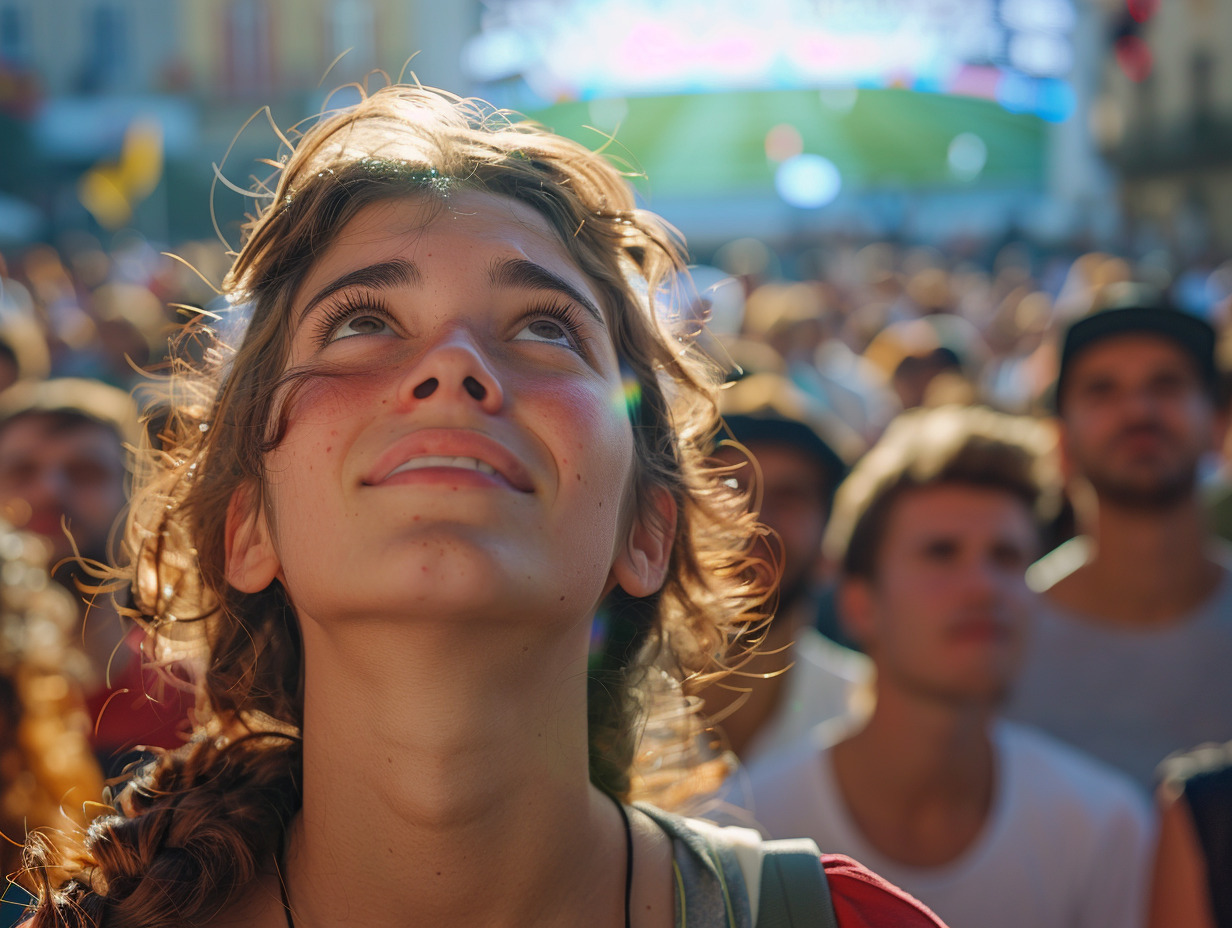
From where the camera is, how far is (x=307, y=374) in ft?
5.82

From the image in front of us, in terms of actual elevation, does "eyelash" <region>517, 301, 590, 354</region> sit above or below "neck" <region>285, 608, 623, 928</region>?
above

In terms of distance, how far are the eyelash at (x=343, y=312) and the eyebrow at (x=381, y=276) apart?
18mm

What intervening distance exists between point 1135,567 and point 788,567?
1.08m

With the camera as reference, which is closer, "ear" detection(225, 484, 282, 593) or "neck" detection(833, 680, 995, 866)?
"ear" detection(225, 484, 282, 593)

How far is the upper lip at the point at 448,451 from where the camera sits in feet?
5.33

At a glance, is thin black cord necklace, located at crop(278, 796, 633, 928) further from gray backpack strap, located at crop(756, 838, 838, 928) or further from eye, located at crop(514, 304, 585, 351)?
eye, located at crop(514, 304, 585, 351)

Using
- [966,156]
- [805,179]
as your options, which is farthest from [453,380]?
[966,156]

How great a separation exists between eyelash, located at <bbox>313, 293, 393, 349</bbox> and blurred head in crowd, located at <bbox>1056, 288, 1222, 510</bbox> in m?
3.10

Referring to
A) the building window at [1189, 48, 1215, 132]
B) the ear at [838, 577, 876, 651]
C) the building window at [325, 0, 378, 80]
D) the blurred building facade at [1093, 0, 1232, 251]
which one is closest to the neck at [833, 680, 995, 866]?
the ear at [838, 577, 876, 651]

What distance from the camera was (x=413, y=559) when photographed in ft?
5.21

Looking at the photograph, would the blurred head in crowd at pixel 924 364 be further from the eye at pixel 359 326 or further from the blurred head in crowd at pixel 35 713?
the eye at pixel 359 326

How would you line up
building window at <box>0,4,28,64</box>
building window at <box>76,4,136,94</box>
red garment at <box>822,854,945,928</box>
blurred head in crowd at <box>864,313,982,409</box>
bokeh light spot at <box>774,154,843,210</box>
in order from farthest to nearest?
building window at <box>0,4,28,64</box>, building window at <box>76,4,136,94</box>, bokeh light spot at <box>774,154,843,210</box>, blurred head in crowd at <box>864,313,982,409</box>, red garment at <box>822,854,945,928</box>

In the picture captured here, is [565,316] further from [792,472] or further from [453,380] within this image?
[792,472]

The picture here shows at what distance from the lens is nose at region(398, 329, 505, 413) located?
164 cm
